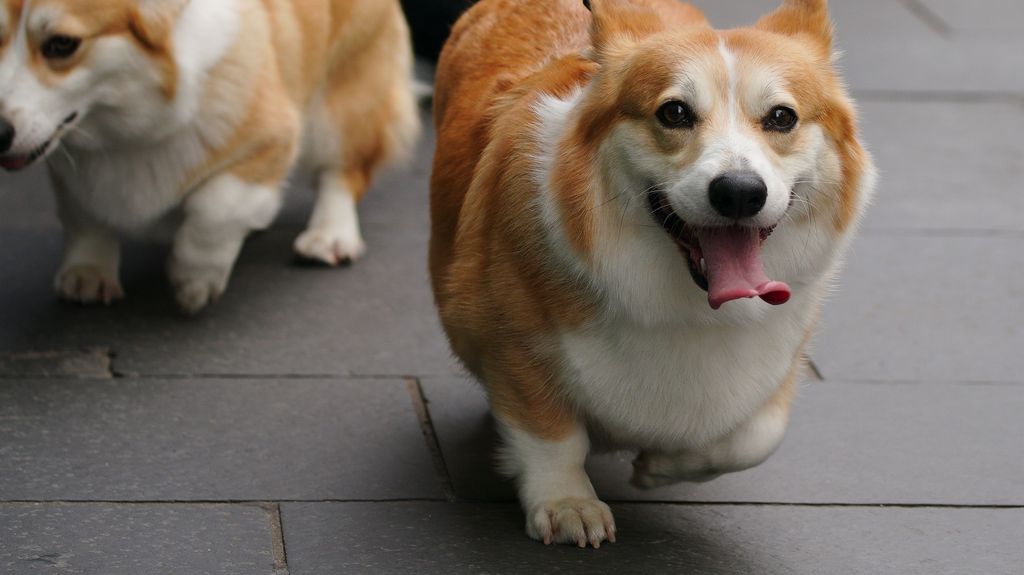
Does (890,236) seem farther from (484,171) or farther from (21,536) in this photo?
(21,536)

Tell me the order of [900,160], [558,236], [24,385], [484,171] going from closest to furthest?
[558,236] → [484,171] → [24,385] → [900,160]

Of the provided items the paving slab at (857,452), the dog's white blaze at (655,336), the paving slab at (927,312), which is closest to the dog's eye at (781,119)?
the dog's white blaze at (655,336)

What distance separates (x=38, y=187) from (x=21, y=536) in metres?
2.74

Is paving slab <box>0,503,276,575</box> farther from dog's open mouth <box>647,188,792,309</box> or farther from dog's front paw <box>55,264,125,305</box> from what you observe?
dog's front paw <box>55,264,125,305</box>

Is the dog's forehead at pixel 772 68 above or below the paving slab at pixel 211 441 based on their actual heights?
above

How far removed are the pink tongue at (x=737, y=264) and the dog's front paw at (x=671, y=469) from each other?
494mm

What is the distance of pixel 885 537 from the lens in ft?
11.2

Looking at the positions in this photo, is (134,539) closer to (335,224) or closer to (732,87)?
(732,87)

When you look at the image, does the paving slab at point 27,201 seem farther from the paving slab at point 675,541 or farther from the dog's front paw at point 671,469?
the dog's front paw at point 671,469

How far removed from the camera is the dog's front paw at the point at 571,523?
3.25 metres

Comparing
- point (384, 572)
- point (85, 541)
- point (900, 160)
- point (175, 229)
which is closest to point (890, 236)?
point (900, 160)

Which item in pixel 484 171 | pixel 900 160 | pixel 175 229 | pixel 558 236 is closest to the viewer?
pixel 558 236

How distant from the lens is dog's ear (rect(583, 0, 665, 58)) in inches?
124

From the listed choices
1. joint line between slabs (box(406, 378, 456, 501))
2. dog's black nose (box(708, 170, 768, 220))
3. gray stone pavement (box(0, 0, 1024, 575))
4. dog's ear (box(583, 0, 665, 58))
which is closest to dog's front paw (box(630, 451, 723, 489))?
gray stone pavement (box(0, 0, 1024, 575))
